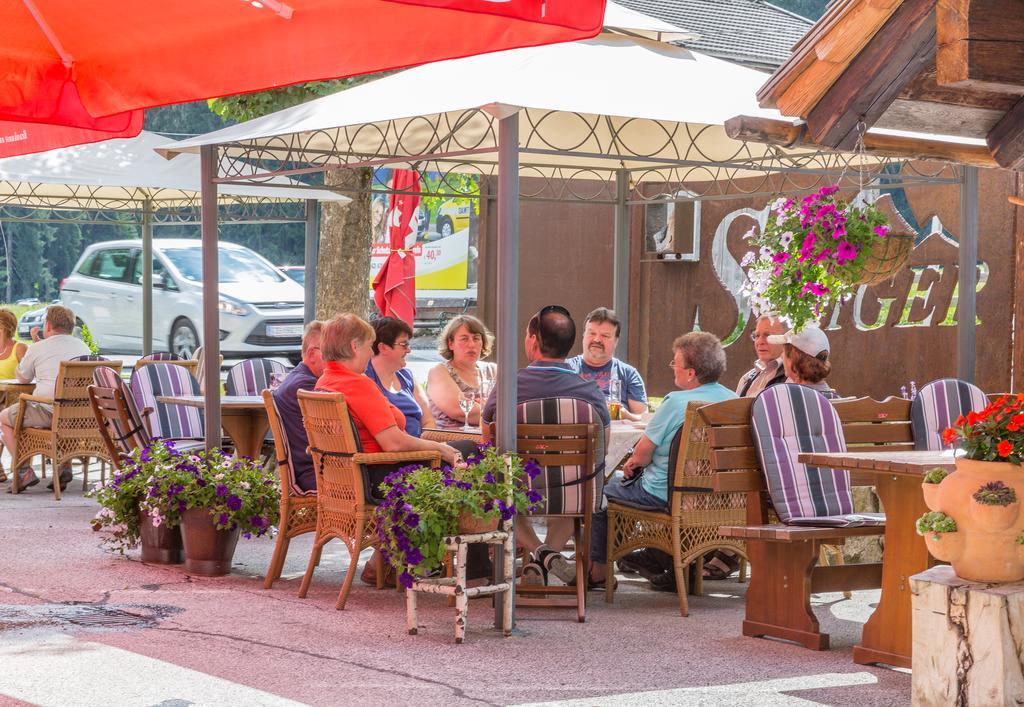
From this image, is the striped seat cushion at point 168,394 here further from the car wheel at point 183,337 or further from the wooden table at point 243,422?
the car wheel at point 183,337

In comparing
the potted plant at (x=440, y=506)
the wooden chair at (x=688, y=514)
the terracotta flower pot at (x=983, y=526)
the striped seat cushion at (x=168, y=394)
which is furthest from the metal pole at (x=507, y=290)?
the striped seat cushion at (x=168, y=394)

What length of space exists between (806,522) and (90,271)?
17.3 metres

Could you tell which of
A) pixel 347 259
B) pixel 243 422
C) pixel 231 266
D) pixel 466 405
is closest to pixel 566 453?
pixel 466 405

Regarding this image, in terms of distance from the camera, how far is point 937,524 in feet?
14.9

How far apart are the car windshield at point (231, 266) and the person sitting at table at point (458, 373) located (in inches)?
477

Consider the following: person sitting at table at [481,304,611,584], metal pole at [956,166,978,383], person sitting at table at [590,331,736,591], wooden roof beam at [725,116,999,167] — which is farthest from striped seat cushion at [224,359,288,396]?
wooden roof beam at [725,116,999,167]

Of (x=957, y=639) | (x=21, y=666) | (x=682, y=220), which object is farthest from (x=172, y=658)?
(x=682, y=220)

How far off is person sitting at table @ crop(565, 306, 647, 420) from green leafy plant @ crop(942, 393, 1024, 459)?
3.78m

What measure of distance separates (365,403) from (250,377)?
142 inches

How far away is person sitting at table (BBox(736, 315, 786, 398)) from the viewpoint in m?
7.48

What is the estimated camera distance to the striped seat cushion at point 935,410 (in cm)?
663

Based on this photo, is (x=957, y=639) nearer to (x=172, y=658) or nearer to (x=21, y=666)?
(x=172, y=658)

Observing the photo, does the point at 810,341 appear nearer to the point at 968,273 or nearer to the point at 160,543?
the point at 968,273

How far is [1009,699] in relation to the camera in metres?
4.28
